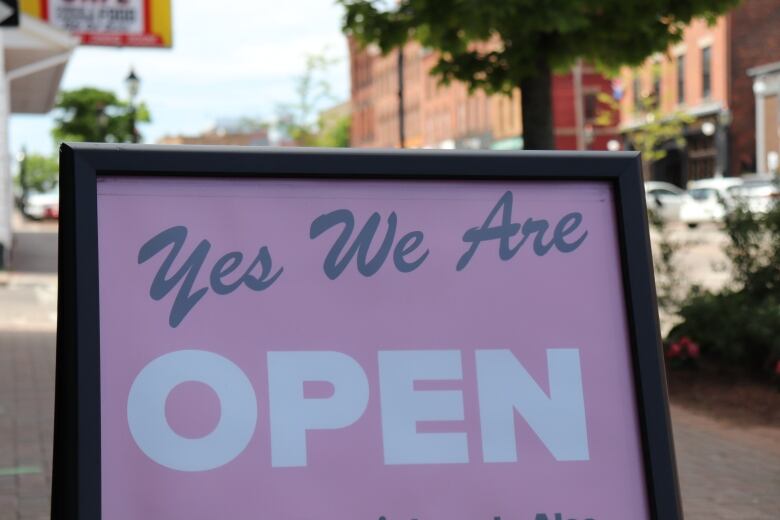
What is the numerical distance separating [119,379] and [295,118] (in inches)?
3530

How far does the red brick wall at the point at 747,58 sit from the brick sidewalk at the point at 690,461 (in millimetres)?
48254

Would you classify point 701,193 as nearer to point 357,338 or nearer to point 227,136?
point 357,338

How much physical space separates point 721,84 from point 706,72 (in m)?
2.01

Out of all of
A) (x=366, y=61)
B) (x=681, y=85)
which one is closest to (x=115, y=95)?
(x=366, y=61)

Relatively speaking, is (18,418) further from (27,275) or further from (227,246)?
(27,275)

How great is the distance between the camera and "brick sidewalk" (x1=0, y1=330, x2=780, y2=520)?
5.96m

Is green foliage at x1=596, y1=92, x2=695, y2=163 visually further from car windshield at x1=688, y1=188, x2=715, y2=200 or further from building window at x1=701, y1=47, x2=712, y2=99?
car windshield at x1=688, y1=188, x2=715, y2=200

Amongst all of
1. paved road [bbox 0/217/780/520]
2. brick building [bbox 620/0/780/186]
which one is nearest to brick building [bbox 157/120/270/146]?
brick building [bbox 620/0/780/186]

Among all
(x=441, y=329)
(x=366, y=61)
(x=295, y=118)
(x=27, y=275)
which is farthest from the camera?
(x=366, y=61)

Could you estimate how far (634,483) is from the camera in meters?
2.90

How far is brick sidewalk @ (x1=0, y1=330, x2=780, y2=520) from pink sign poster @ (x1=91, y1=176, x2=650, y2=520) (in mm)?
3106

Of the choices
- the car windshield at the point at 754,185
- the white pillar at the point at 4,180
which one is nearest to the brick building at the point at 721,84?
the car windshield at the point at 754,185

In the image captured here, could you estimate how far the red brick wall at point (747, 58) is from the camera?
182 feet

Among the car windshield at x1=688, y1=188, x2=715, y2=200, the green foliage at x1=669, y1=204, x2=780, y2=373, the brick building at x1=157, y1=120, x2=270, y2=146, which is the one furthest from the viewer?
the brick building at x1=157, y1=120, x2=270, y2=146
